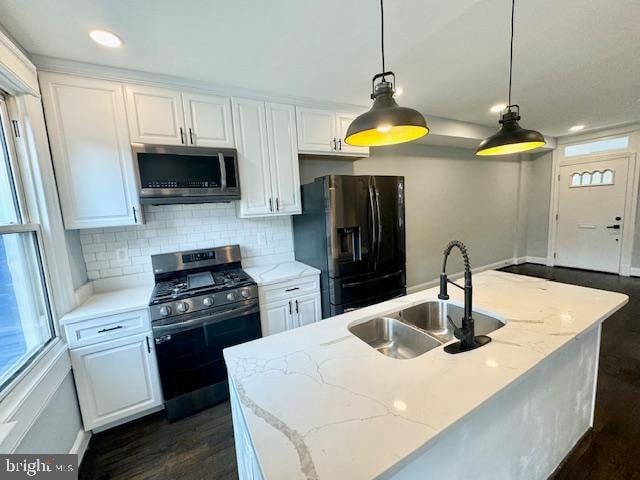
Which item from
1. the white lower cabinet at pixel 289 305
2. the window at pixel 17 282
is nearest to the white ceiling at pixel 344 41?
the window at pixel 17 282

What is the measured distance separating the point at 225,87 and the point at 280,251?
5.35ft

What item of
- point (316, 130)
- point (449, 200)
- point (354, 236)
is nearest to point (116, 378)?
point (354, 236)

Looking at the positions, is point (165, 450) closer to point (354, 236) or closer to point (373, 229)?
point (354, 236)

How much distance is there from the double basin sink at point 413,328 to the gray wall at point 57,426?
5.28 feet

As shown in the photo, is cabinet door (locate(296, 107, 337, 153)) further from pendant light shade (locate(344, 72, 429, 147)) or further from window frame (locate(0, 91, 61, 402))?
window frame (locate(0, 91, 61, 402))

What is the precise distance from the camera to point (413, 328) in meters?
1.38

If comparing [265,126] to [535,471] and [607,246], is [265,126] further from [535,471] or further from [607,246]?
[607,246]

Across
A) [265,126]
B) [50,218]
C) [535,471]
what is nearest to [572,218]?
[535,471]

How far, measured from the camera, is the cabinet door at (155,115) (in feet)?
6.60

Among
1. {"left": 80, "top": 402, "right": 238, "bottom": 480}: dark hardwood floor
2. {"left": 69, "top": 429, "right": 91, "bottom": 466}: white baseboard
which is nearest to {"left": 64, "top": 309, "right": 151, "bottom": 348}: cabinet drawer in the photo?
{"left": 69, "top": 429, "right": 91, "bottom": 466}: white baseboard

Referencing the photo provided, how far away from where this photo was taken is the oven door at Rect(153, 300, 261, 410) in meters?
1.91

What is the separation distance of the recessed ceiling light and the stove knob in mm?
1699

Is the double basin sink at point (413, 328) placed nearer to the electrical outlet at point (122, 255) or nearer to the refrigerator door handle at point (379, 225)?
the refrigerator door handle at point (379, 225)

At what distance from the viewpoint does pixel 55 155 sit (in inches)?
71.3
